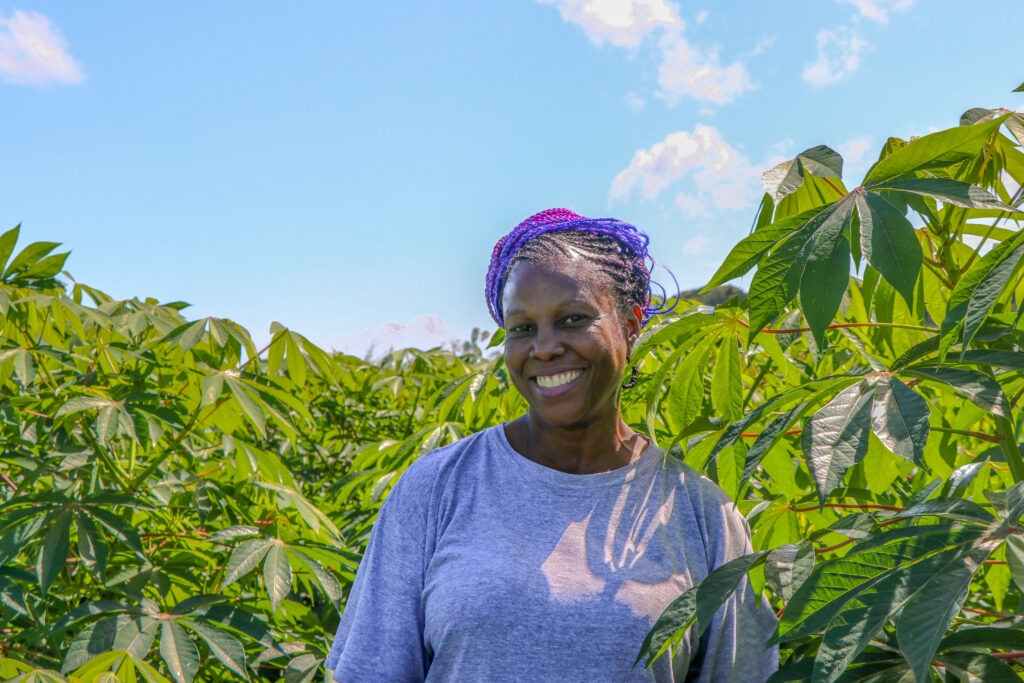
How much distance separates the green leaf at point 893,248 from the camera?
3.66ft

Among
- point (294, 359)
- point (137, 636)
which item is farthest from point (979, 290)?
point (294, 359)

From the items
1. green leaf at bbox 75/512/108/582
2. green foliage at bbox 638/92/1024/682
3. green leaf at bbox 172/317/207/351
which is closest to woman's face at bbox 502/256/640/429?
green foliage at bbox 638/92/1024/682

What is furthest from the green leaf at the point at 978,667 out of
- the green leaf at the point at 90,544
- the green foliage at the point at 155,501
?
the green leaf at the point at 90,544

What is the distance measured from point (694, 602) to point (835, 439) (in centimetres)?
28

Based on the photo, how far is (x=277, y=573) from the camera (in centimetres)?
217

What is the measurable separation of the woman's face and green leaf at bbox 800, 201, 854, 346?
0.47 meters

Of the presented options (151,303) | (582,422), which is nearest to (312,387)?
(151,303)

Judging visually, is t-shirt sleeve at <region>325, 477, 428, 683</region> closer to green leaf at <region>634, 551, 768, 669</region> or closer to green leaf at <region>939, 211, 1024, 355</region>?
green leaf at <region>634, 551, 768, 669</region>

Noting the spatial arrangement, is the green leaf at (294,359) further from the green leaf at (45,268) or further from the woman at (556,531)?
the woman at (556,531)

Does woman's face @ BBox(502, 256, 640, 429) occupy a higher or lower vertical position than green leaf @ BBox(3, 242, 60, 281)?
lower

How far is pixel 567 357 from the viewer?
155 centimetres

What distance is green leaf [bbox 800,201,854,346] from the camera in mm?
1115

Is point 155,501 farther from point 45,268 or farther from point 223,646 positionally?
point 45,268

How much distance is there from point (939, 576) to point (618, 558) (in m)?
0.57
